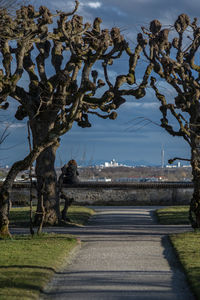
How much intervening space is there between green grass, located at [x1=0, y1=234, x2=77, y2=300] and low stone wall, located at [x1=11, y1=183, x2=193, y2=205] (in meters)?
18.7

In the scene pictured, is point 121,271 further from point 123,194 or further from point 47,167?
point 123,194

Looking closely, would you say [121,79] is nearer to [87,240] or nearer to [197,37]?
[197,37]

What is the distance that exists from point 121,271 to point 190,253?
297cm

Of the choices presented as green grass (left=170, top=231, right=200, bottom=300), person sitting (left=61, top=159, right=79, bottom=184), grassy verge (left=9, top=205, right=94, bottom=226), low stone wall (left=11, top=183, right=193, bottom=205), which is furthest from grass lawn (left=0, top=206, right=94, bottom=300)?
low stone wall (left=11, top=183, right=193, bottom=205)

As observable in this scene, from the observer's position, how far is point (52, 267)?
1124 cm

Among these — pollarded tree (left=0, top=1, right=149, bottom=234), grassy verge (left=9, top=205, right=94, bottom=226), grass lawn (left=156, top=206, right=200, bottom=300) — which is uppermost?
pollarded tree (left=0, top=1, right=149, bottom=234)

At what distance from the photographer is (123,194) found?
36344 mm

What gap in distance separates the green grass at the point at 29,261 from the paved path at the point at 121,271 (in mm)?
259

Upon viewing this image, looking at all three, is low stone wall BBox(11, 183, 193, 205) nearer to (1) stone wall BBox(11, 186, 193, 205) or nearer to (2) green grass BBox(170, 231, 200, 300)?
(1) stone wall BBox(11, 186, 193, 205)

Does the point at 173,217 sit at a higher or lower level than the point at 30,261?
lower

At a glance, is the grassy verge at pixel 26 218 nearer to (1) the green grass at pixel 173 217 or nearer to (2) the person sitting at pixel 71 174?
(1) the green grass at pixel 173 217

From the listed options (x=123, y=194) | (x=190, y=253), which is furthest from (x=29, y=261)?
(x=123, y=194)

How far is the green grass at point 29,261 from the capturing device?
9117mm

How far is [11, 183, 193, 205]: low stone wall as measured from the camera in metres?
35.8
